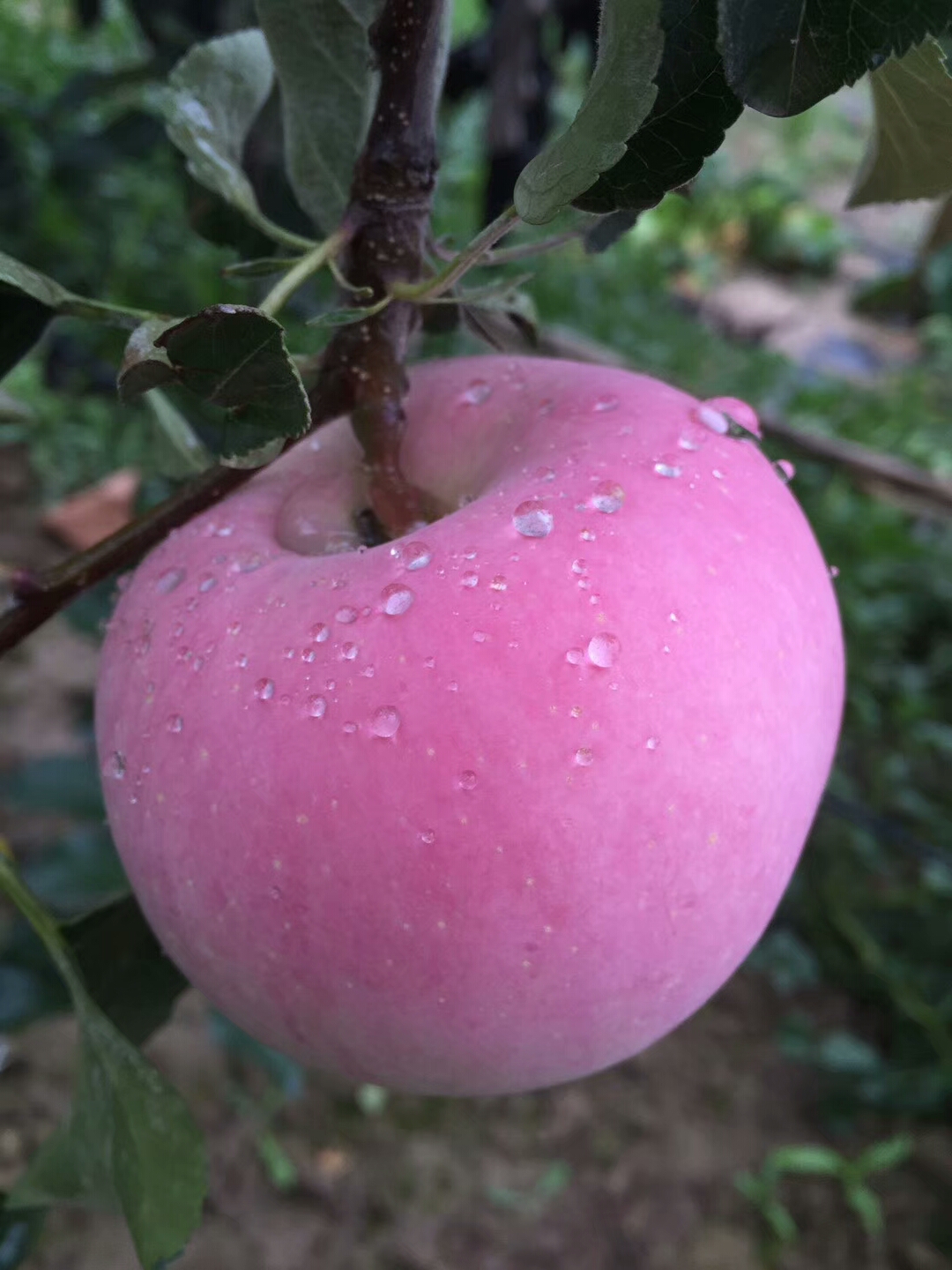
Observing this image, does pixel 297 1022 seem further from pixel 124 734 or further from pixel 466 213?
pixel 466 213

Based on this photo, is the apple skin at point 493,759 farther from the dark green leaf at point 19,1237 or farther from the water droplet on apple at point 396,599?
the dark green leaf at point 19,1237

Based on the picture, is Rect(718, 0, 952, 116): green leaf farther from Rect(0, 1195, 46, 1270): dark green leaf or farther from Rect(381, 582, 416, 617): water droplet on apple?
Rect(0, 1195, 46, 1270): dark green leaf

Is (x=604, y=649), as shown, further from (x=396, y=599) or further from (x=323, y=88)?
(x=323, y=88)

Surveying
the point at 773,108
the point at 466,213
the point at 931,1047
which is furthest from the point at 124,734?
the point at 466,213

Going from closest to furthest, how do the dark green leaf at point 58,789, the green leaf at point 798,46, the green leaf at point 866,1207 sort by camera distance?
1. the green leaf at point 798,46
2. the dark green leaf at point 58,789
3. the green leaf at point 866,1207

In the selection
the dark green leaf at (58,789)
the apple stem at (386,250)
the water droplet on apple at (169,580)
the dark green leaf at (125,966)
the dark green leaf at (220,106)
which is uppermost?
the dark green leaf at (220,106)

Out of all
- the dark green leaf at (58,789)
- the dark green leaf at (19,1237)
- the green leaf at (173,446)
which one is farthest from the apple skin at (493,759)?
the dark green leaf at (58,789)

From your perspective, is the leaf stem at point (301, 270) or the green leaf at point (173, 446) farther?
the green leaf at point (173, 446)
